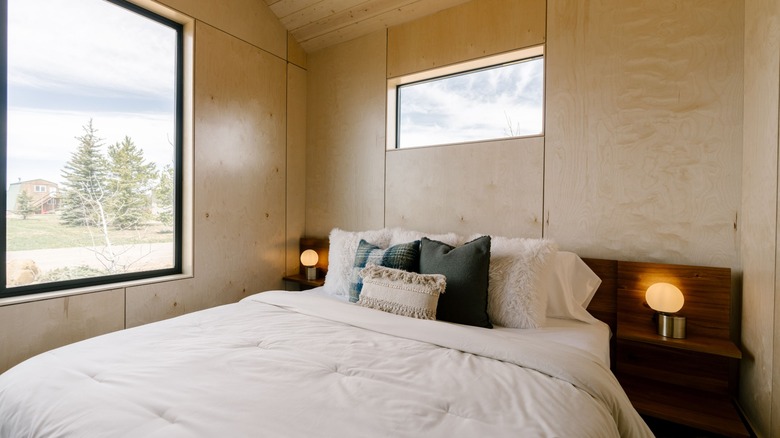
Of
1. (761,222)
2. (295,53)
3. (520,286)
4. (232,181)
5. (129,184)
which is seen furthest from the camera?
(295,53)

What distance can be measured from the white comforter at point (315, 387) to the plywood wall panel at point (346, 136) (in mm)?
1627

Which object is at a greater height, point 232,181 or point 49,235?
point 232,181

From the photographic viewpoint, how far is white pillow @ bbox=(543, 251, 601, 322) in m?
1.91

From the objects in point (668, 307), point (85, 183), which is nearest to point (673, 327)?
point (668, 307)

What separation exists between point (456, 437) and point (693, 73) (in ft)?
7.05

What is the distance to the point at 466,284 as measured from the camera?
1742 millimetres

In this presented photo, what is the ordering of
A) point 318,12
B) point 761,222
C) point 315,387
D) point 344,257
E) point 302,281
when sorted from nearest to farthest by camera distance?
point 315,387 → point 761,222 → point 344,257 → point 318,12 → point 302,281

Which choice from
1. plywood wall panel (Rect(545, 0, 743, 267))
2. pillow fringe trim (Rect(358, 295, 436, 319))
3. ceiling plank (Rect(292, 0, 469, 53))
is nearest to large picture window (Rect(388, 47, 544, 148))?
plywood wall panel (Rect(545, 0, 743, 267))

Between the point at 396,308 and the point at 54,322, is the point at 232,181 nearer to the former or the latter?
the point at 54,322

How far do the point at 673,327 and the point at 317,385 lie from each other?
1697 mm

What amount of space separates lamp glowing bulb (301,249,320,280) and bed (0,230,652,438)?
4.70 ft

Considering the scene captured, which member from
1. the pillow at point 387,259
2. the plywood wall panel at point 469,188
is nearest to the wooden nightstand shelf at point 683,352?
the plywood wall panel at point 469,188

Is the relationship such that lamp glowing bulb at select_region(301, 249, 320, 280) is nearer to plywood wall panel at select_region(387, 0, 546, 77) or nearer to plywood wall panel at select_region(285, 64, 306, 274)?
plywood wall panel at select_region(285, 64, 306, 274)

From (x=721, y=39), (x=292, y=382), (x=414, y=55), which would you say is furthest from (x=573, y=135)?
(x=292, y=382)
